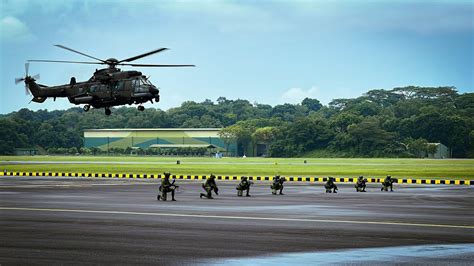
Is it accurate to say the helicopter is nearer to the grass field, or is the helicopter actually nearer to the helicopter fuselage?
the helicopter fuselage

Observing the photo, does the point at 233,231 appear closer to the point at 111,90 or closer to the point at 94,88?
the point at 111,90

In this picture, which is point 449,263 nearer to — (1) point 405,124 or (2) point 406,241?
(2) point 406,241

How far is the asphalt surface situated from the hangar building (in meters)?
159

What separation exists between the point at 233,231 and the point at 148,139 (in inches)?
6956

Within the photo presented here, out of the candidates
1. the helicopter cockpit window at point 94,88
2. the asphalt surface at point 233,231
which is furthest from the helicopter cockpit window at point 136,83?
the asphalt surface at point 233,231

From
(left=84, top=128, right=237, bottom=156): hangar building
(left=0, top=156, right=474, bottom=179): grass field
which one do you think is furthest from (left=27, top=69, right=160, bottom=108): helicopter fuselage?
(left=84, top=128, right=237, bottom=156): hangar building

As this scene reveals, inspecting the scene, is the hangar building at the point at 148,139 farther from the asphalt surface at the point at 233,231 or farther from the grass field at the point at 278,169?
the asphalt surface at the point at 233,231

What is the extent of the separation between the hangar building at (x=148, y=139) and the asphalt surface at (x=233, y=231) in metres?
159

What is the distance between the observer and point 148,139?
197 metres

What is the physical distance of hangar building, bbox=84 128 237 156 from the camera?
193 metres

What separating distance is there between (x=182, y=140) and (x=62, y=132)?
26.8 metres

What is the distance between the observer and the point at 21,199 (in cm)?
3559

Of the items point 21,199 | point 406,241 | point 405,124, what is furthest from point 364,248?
point 405,124

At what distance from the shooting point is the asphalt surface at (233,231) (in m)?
16.7
